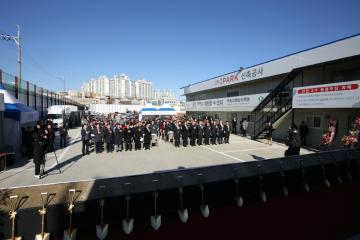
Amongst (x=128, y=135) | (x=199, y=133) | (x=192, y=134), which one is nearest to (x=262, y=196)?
(x=128, y=135)

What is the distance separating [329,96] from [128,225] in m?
14.3

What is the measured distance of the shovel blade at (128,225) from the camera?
9.34 feet

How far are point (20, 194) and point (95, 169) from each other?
742 centimetres

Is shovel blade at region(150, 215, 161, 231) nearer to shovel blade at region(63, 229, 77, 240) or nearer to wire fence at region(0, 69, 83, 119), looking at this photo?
shovel blade at region(63, 229, 77, 240)

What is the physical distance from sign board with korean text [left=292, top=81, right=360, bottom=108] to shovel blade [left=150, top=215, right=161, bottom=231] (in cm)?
1290

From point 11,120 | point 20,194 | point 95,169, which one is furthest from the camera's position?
point 11,120

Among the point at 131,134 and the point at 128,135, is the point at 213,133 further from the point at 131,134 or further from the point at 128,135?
the point at 128,135

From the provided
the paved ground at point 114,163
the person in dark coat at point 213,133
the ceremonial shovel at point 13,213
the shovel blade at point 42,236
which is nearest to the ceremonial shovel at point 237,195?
the shovel blade at point 42,236

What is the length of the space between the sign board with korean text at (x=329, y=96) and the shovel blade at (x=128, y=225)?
1324cm

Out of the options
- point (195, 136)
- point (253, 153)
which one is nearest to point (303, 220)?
point (253, 153)

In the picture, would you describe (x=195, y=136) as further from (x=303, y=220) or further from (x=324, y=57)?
(x=303, y=220)

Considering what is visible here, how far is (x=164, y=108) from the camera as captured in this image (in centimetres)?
2928

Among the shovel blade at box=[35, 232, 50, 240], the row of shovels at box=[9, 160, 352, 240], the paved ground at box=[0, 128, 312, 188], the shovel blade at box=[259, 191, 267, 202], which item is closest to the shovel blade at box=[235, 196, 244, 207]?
the row of shovels at box=[9, 160, 352, 240]

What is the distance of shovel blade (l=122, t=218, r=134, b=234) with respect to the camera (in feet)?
9.34
